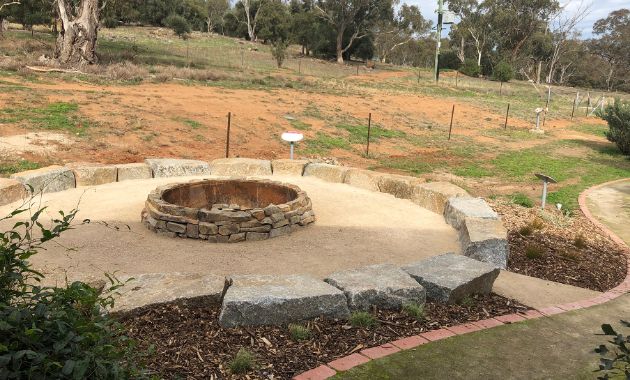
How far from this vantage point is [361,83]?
1189 inches

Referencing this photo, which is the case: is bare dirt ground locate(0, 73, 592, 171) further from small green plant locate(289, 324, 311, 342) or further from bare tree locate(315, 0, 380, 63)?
bare tree locate(315, 0, 380, 63)

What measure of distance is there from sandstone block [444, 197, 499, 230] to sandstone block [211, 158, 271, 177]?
3.53 m

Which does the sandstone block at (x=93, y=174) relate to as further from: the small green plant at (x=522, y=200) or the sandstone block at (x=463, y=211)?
the small green plant at (x=522, y=200)

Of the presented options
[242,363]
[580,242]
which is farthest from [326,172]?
[242,363]

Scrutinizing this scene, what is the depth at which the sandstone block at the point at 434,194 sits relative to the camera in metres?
7.72

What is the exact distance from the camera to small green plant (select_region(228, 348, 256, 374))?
3.27 m

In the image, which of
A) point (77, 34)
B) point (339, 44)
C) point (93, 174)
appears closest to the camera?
point (93, 174)

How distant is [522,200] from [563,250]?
9.83 feet

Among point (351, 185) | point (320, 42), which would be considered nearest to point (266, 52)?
point (320, 42)

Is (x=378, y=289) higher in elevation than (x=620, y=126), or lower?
lower

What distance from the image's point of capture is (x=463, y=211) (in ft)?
22.3

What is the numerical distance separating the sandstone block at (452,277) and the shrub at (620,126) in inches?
566

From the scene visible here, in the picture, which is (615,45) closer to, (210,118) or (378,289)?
(210,118)

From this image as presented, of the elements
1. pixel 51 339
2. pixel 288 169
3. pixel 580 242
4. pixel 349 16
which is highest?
pixel 349 16
